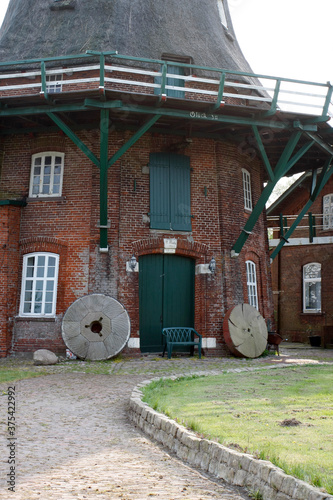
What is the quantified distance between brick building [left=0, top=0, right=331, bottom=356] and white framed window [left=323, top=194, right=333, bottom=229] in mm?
7561

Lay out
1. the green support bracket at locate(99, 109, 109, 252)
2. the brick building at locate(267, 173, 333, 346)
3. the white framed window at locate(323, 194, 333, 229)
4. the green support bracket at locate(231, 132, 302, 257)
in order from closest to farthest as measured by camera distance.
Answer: the green support bracket at locate(99, 109, 109, 252) → the green support bracket at locate(231, 132, 302, 257) → the brick building at locate(267, 173, 333, 346) → the white framed window at locate(323, 194, 333, 229)

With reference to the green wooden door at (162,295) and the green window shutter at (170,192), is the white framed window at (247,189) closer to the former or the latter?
the green window shutter at (170,192)

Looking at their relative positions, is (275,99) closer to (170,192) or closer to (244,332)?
(170,192)

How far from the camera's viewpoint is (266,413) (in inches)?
250

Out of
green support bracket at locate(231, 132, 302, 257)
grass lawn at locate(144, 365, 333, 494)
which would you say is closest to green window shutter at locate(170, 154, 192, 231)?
green support bracket at locate(231, 132, 302, 257)

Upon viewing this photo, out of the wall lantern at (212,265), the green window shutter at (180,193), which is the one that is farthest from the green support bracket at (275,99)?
the wall lantern at (212,265)

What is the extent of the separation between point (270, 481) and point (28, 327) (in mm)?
11453

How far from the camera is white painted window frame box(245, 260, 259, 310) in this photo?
55.7 ft

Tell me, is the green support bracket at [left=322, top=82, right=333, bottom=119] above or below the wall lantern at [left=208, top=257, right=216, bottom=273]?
above

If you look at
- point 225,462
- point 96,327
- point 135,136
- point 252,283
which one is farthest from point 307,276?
point 225,462

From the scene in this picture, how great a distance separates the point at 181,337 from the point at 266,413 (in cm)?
871

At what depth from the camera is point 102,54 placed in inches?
515

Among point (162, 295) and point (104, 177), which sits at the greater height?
point (104, 177)

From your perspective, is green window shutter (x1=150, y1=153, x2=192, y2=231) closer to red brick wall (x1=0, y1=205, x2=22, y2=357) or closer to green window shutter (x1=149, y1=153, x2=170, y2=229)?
green window shutter (x1=149, y1=153, x2=170, y2=229)
